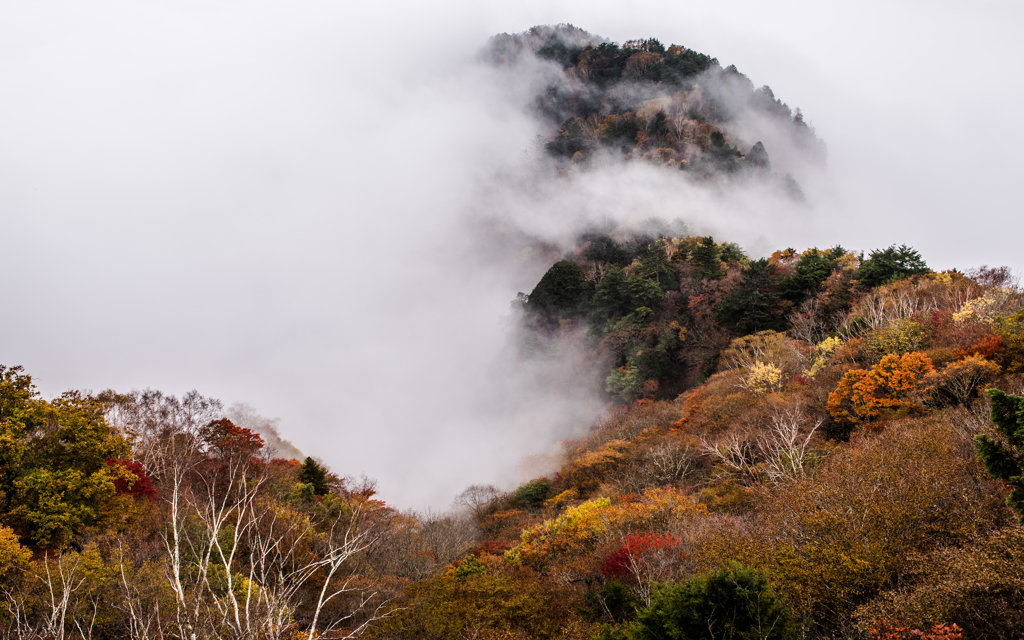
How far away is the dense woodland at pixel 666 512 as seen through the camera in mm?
11102

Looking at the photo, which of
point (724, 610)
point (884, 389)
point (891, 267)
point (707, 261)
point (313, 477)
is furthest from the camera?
point (707, 261)

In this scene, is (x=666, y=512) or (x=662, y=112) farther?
(x=662, y=112)

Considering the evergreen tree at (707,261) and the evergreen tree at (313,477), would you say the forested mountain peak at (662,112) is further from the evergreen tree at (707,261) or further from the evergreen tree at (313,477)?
the evergreen tree at (313,477)

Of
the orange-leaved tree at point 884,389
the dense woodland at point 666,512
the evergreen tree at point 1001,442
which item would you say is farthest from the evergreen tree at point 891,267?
the evergreen tree at point 1001,442

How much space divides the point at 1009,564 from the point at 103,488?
2995 cm

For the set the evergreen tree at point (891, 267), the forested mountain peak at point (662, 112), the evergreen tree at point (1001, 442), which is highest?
the forested mountain peak at point (662, 112)

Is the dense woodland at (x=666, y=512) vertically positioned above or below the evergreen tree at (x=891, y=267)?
below

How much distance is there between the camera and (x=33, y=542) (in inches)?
807

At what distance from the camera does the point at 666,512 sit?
2172 cm

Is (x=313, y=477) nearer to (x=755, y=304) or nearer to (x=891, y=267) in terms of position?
Result: (x=755, y=304)

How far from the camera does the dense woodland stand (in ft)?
36.4

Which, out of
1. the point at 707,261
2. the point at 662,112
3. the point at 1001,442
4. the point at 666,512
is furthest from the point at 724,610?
the point at 662,112

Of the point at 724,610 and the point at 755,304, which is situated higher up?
the point at 755,304

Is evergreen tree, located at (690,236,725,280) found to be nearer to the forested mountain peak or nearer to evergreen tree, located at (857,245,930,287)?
evergreen tree, located at (857,245,930,287)
